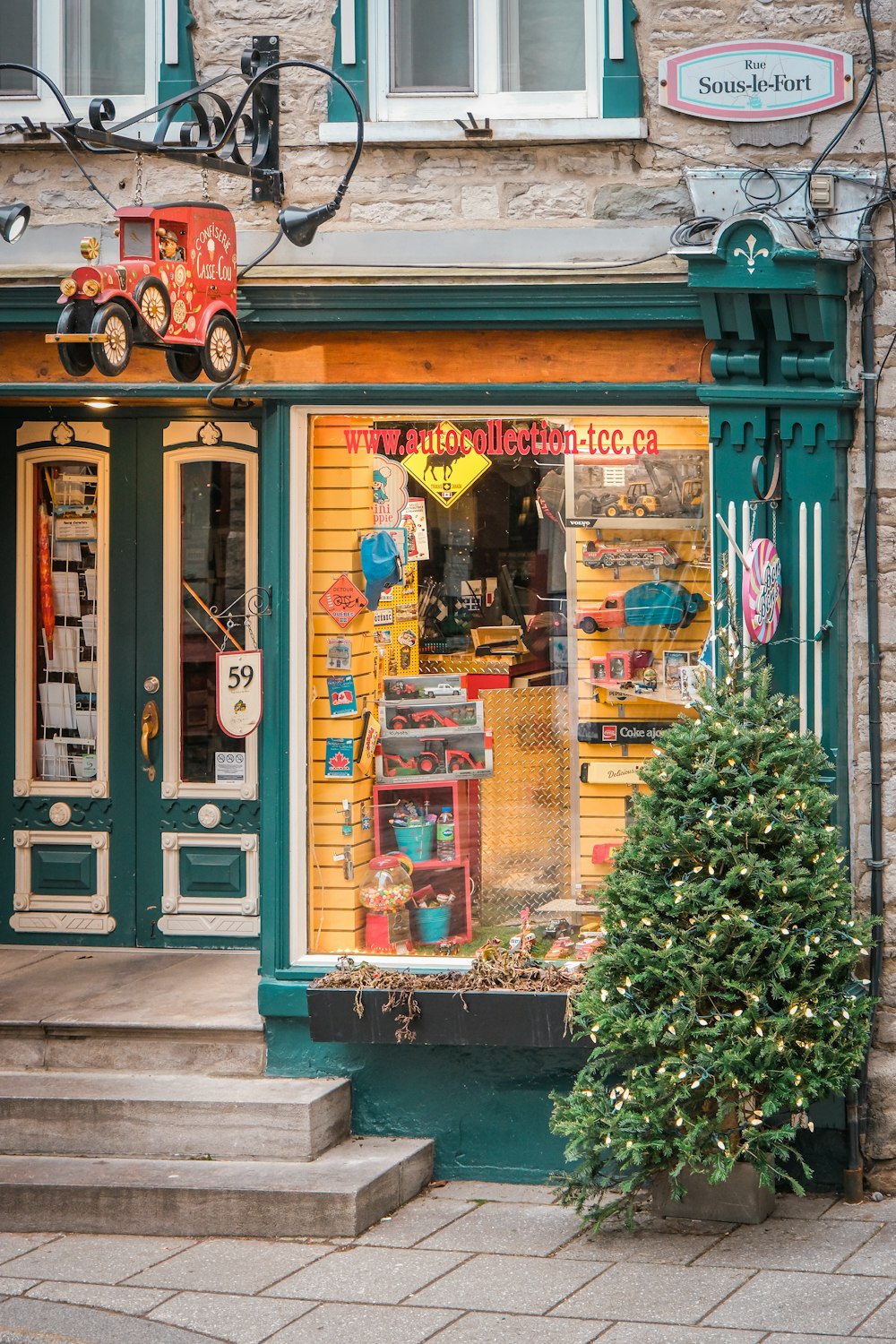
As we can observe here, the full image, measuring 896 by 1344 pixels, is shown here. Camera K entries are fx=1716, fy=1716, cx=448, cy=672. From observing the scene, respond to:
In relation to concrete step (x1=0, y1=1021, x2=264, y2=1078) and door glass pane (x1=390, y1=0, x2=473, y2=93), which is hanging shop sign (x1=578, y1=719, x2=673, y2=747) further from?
door glass pane (x1=390, y1=0, x2=473, y2=93)

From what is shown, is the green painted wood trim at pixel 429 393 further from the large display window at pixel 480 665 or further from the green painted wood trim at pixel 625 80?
the green painted wood trim at pixel 625 80

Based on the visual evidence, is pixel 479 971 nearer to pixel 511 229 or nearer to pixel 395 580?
pixel 395 580

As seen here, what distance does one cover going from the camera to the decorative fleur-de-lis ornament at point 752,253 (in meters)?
7.03

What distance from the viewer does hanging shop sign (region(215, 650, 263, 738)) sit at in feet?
25.7

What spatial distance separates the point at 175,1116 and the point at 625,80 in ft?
15.9

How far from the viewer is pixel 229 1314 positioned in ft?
20.0

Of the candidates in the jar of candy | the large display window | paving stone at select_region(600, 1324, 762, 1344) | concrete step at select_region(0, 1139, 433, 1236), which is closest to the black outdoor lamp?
the large display window

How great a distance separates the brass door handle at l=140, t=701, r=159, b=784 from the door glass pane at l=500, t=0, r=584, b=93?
3.60 metres

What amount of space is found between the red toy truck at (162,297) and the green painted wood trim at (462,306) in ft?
0.90

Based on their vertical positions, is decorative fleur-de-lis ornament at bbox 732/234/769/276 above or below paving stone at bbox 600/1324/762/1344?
above

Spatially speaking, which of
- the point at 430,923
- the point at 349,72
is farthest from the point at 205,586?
the point at 349,72

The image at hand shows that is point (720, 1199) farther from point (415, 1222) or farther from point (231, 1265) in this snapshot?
point (231, 1265)

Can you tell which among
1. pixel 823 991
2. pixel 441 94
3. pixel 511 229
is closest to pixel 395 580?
pixel 511 229

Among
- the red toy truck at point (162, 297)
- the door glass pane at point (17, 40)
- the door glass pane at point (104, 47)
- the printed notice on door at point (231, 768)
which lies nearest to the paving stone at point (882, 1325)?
the printed notice on door at point (231, 768)
